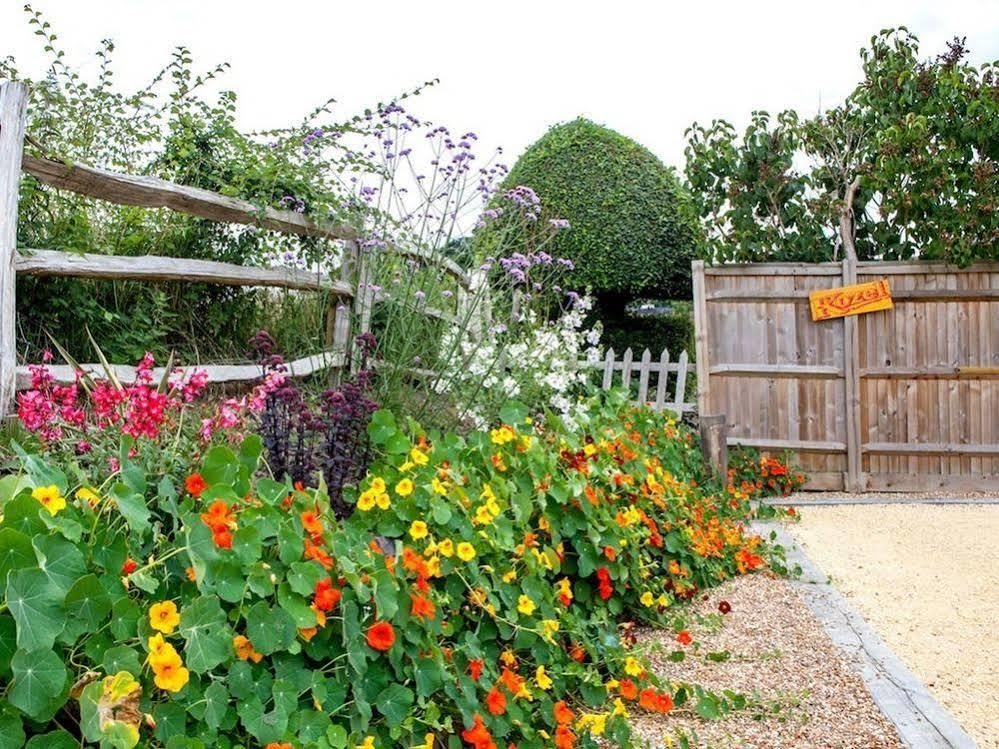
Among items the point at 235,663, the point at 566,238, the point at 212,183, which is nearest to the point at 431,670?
the point at 235,663

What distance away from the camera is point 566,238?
9484 mm

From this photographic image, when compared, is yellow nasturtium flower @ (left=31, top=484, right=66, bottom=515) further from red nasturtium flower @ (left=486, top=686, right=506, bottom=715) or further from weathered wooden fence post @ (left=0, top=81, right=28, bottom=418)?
weathered wooden fence post @ (left=0, top=81, right=28, bottom=418)

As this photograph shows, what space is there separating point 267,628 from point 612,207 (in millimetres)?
7888

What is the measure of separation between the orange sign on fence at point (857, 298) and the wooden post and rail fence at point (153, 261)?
3.35 metres

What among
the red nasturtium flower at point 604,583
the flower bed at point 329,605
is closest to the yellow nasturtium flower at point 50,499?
the flower bed at point 329,605

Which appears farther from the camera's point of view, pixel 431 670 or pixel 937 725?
pixel 937 725

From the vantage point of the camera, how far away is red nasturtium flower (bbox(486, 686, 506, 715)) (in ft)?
7.91

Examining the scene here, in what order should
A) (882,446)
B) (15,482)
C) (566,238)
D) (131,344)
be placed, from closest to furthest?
1. (15,482)
2. (131,344)
3. (882,446)
4. (566,238)

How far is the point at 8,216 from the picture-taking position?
3830 mm

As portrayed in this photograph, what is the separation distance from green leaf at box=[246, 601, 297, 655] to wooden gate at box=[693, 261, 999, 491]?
6642 mm

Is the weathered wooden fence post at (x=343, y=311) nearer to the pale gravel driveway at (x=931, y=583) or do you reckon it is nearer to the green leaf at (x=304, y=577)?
the pale gravel driveway at (x=931, y=583)

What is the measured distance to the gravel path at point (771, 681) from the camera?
2.95 m

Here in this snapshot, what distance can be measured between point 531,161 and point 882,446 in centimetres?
427

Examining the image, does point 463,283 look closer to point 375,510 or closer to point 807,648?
point 807,648
